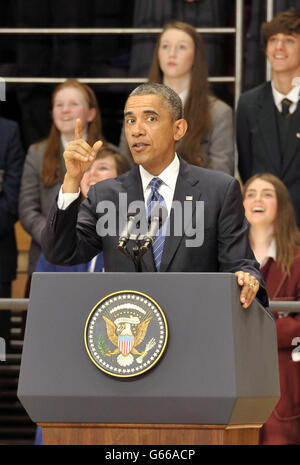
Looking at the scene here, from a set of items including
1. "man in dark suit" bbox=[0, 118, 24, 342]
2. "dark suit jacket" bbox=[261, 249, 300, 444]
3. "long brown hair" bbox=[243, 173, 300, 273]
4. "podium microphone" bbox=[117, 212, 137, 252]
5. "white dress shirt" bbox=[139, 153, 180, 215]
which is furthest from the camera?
"man in dark suit" bbox=[0, 118, 24, 342]

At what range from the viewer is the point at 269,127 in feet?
15.3

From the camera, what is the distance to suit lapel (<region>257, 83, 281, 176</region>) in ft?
15.1

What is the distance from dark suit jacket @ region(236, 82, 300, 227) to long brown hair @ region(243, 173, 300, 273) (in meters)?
0.30

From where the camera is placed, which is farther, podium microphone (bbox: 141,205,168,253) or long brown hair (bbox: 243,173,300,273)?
long brown hair (bbox: 243,173,300,273)

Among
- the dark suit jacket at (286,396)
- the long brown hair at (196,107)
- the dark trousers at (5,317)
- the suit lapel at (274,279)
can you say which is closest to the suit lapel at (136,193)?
the dark suit jacket at (286,396)

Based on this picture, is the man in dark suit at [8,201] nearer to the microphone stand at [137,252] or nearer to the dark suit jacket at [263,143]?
the dark suit jacket at [263,143]

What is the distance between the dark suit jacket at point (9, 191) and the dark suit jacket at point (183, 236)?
201 cm

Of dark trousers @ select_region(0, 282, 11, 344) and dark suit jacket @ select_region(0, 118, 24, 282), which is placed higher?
dark suit jacket @ select_region(0, 118, 24, 282)

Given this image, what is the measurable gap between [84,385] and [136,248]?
0.36 m

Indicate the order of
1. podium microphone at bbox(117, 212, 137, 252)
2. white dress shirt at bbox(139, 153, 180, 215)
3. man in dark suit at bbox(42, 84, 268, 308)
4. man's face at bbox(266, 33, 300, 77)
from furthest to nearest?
man's face at bbox(266, 33, 300, 77) < white dress shirt at bbox(139, 153, 180, 215) < man in dark suit at bbox(42, 84, 268, 308) < podium microphone at bbox(117, 212, 137, 252)

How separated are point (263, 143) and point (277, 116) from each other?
16 cm

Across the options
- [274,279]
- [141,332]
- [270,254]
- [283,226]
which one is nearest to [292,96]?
[283,226]

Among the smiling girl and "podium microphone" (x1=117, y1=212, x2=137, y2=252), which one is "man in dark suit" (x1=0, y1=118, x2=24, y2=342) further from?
"podium microphone" (x1=117, y1=212, x2=137, y2=252)

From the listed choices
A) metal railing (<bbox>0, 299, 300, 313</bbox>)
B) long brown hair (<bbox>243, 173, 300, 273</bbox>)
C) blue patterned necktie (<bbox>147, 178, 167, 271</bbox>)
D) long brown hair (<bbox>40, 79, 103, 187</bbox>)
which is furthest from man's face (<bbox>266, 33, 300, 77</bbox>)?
blue patterned necktie (<bbox>147, 178, 167, 271</bbox>)
